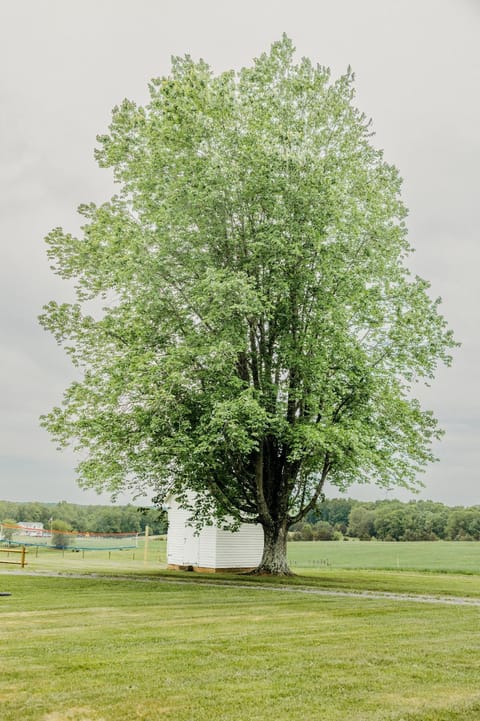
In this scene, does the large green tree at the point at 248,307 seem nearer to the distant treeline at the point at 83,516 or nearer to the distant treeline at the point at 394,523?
the distant treeline at the point at 83,516

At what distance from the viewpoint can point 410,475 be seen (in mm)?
22844

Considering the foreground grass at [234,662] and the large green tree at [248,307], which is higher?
the large green tree at [248,307]

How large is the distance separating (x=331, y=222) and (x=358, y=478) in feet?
30.2

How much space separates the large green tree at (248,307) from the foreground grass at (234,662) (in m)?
6.73

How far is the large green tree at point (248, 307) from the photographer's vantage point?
65.2 ft

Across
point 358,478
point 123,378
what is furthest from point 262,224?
point 358,478

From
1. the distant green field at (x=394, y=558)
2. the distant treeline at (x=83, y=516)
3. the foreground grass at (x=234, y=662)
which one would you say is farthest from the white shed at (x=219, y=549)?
the distant treeline at (x=83, y=516)

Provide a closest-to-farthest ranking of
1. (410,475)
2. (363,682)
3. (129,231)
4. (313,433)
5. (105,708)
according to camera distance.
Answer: (105,708) → (363,682) → (313,433) → (129,231) → (410,475)

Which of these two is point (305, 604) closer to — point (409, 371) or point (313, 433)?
point (313, 433)

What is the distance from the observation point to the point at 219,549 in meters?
30.4

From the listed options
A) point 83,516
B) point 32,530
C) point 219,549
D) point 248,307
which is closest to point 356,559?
point 219,549

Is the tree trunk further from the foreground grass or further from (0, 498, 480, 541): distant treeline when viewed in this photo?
(0, 498, 480, 541): distant treeline

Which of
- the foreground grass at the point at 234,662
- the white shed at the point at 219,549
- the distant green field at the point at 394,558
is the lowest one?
the distant green field at the point at 394,558

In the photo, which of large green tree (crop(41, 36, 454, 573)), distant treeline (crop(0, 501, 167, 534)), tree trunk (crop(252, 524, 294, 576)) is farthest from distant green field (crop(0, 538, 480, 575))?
distant treeline (crop(0, 501, 167, 534))
